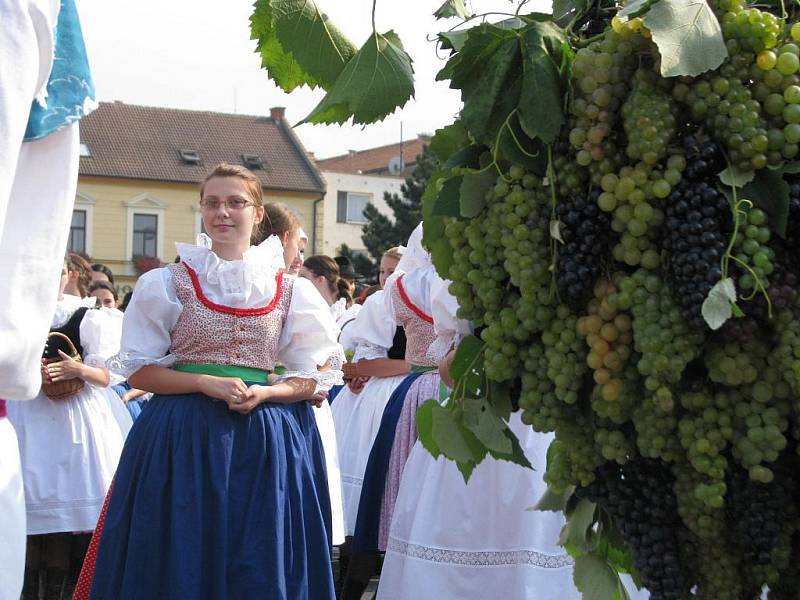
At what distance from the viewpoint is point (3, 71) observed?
4.63 ft

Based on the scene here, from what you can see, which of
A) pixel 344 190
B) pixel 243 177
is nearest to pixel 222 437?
pixel 243 177

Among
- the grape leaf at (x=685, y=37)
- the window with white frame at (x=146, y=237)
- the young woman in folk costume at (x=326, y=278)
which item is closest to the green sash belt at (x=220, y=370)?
the grape leaf at (x=685, y=37)

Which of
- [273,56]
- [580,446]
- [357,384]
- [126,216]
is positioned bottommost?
[357,384]

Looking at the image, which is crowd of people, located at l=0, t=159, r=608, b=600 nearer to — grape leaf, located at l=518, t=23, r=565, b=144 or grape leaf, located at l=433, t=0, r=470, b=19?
grape leaf, located at l=433, t=0, r=470, b=19

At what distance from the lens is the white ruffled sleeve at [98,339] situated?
20.9 ft

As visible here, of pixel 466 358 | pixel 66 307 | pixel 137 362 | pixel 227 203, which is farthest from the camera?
pixel 66 307

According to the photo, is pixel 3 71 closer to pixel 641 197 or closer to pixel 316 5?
pixel 316 5

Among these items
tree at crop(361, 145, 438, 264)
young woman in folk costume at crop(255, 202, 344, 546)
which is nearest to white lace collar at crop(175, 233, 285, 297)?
young woman in folk costume at crop(255, 202, 344, 546)

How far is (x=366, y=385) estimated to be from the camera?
6.61 metres

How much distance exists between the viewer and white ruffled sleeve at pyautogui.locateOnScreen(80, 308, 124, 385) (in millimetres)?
6379

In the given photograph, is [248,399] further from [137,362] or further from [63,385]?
[63,385]

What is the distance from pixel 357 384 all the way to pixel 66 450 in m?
1.74

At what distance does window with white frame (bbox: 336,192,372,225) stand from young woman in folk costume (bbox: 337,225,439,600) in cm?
4148

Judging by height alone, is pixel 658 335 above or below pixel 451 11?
below
